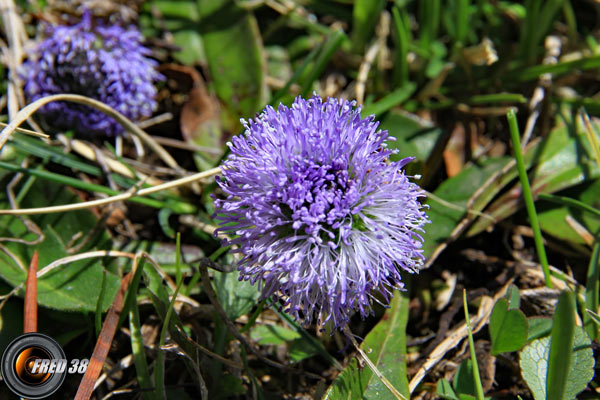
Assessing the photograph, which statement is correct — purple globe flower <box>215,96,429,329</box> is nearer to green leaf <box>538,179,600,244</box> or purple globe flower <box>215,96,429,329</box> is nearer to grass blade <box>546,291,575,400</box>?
grass blade <box>546,291,575,400</box>

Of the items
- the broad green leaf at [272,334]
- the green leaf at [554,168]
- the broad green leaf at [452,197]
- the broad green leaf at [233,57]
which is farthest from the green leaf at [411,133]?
the broad green leaf at [272,334]

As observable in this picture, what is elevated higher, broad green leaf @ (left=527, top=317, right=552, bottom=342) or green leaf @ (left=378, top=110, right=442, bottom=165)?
green leaf @ (left=378, top=110, right=442, bottom=165)

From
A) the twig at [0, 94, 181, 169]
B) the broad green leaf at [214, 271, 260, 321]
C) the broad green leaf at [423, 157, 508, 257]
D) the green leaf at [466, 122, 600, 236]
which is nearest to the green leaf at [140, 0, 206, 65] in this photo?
the twig at [0, 94, 181, 169]

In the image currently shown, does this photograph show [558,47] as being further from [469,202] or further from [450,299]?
[450,299]

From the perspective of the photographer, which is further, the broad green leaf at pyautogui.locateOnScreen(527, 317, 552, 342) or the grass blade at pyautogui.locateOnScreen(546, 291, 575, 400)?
the broad green leaf at pyautogui.locateOnScreen(527, 317, 552, 342)

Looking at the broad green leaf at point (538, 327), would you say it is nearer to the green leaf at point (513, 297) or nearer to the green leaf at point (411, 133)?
the green leaf at point (513, 297)

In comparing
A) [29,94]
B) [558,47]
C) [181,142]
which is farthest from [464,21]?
[29,94]
